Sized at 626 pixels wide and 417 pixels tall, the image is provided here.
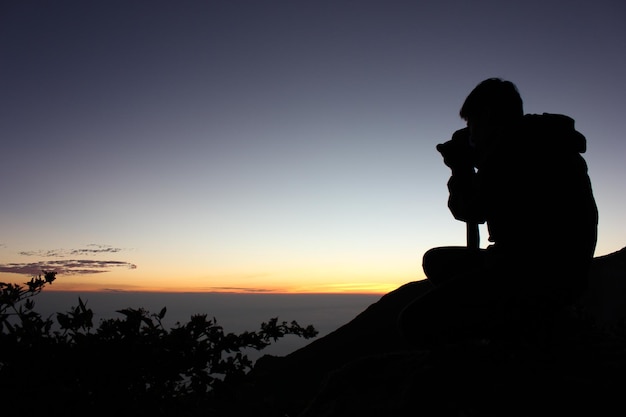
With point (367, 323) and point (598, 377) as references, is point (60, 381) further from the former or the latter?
point (367, 323)

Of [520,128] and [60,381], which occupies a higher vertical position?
[520,128]

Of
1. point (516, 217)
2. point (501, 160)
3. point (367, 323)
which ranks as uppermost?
point (501, 160)

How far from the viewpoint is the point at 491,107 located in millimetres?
3195

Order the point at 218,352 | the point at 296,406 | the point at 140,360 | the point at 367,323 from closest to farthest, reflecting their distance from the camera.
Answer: the point at 140,360 → the point at 218,352 → the point at 296,406 → the point at 367,323

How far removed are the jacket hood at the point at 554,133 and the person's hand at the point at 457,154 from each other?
597 mm

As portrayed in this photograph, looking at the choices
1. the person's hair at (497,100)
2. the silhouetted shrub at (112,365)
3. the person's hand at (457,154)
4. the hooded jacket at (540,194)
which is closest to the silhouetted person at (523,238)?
the hooded jacket at (540,194)

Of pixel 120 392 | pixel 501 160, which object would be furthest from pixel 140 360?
pixel 501 160

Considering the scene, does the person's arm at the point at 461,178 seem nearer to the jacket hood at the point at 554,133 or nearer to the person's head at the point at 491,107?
the person's head at the point at 491,107

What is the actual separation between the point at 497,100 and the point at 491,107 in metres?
0.07

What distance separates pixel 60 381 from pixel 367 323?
1153cm

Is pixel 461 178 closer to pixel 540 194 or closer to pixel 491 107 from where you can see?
pixel 491 107

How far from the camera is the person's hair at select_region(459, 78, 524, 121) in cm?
318

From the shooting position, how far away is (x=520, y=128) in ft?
9.30

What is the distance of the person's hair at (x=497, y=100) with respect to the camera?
10.4 ft
